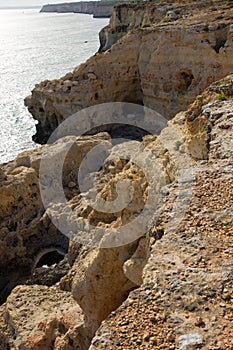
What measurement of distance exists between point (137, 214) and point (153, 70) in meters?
→ 19.0

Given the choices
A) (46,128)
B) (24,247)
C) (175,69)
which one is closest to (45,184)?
(24,247)

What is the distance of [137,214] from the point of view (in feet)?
38.1

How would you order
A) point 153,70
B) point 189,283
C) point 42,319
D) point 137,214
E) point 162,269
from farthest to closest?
point 153,70 < point 42,319 < point 137,214 < point 162,269 < point 189,283

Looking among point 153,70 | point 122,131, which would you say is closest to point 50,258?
point 122,131

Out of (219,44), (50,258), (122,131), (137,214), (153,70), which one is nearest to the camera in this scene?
(137,214)

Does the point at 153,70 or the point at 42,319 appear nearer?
the point at 42,319

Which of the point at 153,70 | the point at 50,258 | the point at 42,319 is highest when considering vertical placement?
the point at 153,70

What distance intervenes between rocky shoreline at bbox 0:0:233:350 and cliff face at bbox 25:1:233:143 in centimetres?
8

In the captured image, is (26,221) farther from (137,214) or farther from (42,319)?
(137,214)

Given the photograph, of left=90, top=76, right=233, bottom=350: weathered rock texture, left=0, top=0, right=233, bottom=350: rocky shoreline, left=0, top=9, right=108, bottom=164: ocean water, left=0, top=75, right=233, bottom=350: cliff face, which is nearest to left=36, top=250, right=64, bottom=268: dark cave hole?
left=0, top=0, right=233, bottom=350: rocky shoreline

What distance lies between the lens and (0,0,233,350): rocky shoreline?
6086mm

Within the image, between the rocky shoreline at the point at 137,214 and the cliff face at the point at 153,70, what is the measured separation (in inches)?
3.3

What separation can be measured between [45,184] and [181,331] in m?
14.9

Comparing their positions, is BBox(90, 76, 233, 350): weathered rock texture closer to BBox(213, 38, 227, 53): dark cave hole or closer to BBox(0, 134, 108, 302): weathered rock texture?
BBox(0, 134, 108, 302): weathered rock texture
